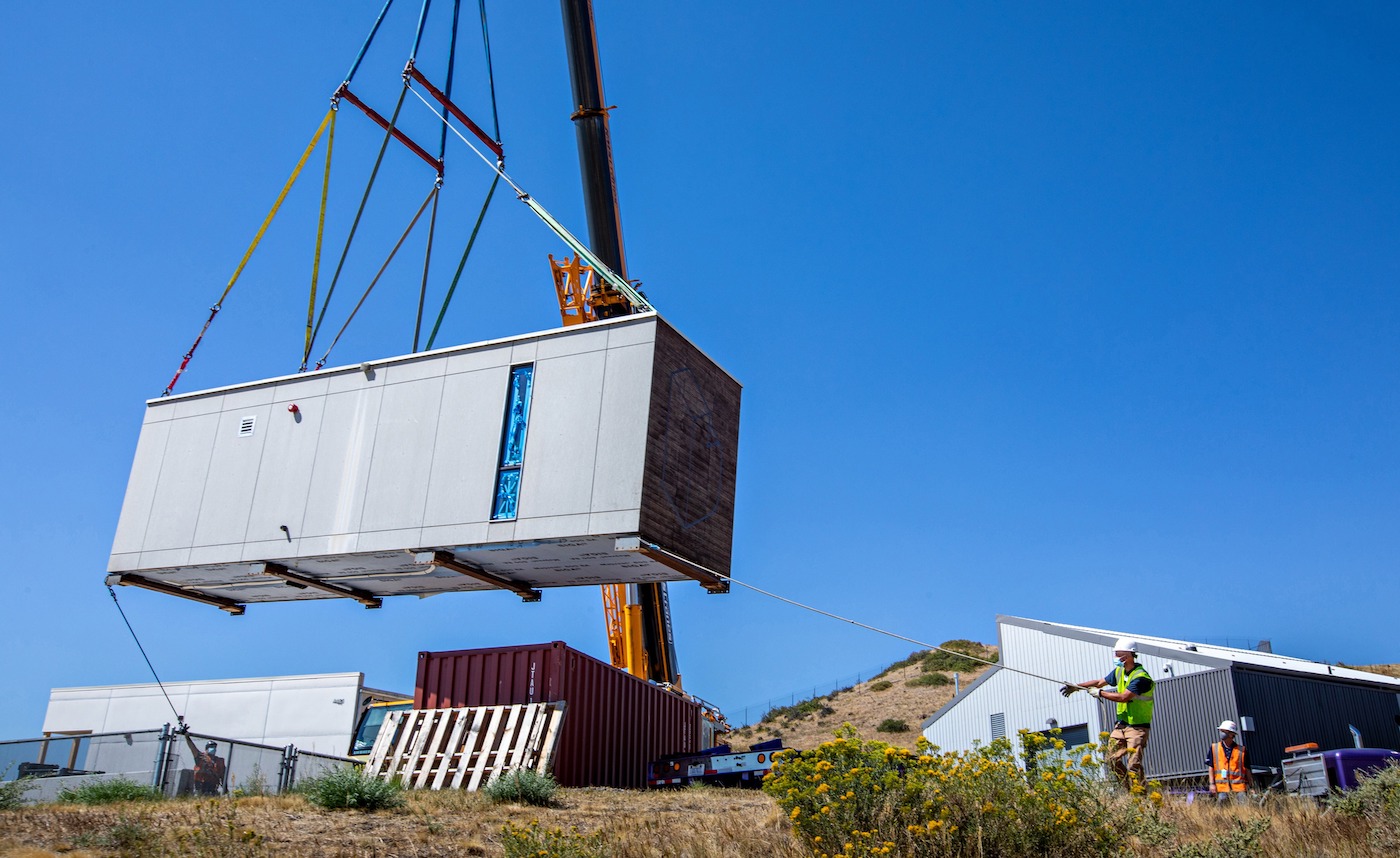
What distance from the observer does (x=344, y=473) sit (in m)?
12.6

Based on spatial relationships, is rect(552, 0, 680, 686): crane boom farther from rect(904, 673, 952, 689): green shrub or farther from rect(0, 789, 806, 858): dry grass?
rect(904, 673, 952, 689): green shrub

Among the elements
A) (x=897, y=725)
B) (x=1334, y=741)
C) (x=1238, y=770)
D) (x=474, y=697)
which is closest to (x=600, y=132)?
(x=474, y=697)

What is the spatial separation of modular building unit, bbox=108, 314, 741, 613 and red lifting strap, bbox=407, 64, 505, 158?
4700 millimetres

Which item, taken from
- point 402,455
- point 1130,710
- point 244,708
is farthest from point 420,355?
point 244,708

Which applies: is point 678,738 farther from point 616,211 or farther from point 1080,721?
point 1080,721

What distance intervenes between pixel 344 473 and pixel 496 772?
5.07m

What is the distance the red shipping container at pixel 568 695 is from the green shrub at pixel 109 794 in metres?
4.97

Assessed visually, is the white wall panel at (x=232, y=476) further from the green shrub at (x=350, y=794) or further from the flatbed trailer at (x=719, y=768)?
the flatbed trailer at (x=719, y=768)

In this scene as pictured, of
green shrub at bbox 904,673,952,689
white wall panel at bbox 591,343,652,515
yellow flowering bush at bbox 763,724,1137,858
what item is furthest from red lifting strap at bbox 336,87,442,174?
green shrub at bbox 904,673,952,689

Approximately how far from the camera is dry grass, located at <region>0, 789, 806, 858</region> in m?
8.48

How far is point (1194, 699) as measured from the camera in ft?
76.8

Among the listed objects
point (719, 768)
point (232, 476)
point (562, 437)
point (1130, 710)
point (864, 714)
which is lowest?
point (719, 768)

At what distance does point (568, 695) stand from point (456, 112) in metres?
8.92

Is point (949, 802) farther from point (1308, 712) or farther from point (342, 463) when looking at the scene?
point (1308, 712)
